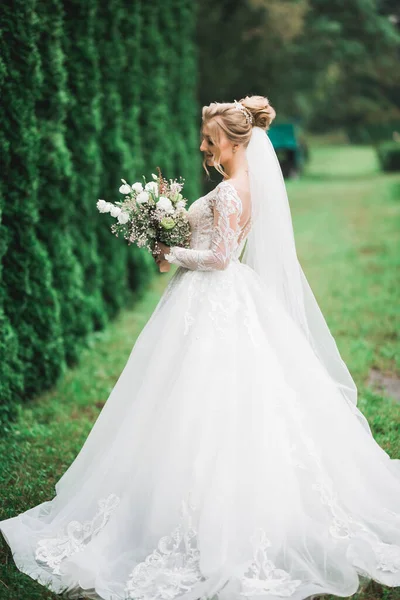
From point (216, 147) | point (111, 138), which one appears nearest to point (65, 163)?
point (111, 138)

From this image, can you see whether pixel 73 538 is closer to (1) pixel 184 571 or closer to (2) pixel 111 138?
(1) pixel 184 571

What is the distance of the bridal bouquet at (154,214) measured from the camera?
143 inches

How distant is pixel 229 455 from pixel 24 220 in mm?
2871

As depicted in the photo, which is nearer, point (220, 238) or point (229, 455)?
point (229, 455)

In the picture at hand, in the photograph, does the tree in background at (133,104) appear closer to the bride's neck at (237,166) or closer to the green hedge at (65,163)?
the green hedge at (65,163)

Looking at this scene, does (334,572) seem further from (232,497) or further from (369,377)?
(369,377)

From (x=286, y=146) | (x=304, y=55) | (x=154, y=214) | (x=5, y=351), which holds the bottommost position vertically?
(x=286, y=146)

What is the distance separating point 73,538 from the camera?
134 inches

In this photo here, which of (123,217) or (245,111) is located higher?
(245,111)

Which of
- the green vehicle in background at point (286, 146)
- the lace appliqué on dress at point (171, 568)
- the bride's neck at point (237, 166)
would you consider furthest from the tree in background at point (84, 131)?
the green vehicle in background at point (286, 146)

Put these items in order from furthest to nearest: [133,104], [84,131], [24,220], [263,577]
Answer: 1. [133,104]
2. [84,131]
3. [24,220]
4. [263,577]

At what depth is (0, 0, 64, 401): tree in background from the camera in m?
5.07

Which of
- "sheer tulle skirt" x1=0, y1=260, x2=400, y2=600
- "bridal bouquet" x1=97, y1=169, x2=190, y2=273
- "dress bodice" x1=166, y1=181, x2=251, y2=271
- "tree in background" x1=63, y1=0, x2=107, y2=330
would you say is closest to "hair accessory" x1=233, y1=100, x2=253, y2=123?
"dress bodice" x1=166, y1=181, x2=251, y2=271

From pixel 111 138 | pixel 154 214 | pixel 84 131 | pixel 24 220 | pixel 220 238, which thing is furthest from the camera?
pixel 111 138
